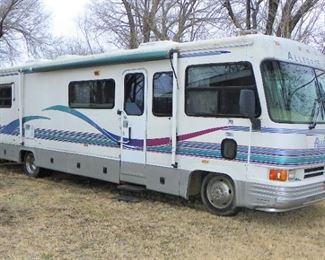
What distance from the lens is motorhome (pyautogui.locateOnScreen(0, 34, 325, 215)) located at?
22.8ft

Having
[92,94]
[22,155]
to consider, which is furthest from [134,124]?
[22,155]

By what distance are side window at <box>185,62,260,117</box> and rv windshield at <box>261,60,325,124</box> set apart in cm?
22

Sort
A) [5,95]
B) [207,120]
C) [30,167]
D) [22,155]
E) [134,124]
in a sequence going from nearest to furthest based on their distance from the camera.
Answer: [207,120], [134,124], [30,167], [22,155], [5,95]

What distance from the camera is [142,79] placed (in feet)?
28.3

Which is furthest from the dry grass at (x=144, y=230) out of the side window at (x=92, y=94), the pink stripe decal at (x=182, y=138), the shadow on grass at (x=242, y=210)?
the side window at (x=92, y=94)

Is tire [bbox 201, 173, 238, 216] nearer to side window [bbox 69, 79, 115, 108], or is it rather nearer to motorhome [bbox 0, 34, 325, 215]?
motorhome [bbox 0, 34, 325, 215]

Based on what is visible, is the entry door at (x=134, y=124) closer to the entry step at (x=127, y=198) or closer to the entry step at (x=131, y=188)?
the entry step at (x=131, y=188)

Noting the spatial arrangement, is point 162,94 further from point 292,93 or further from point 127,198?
point 292,93

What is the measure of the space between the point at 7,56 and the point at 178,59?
81.9 ft

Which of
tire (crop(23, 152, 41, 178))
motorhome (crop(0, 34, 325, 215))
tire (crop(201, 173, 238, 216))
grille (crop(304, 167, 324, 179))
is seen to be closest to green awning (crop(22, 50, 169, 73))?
motorhome (crop(0, 34, 325, 215))

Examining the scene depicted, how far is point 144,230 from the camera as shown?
269 inches

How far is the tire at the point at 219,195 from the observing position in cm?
753

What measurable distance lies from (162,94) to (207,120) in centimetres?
103

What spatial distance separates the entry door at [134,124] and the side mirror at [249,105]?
214 cm
